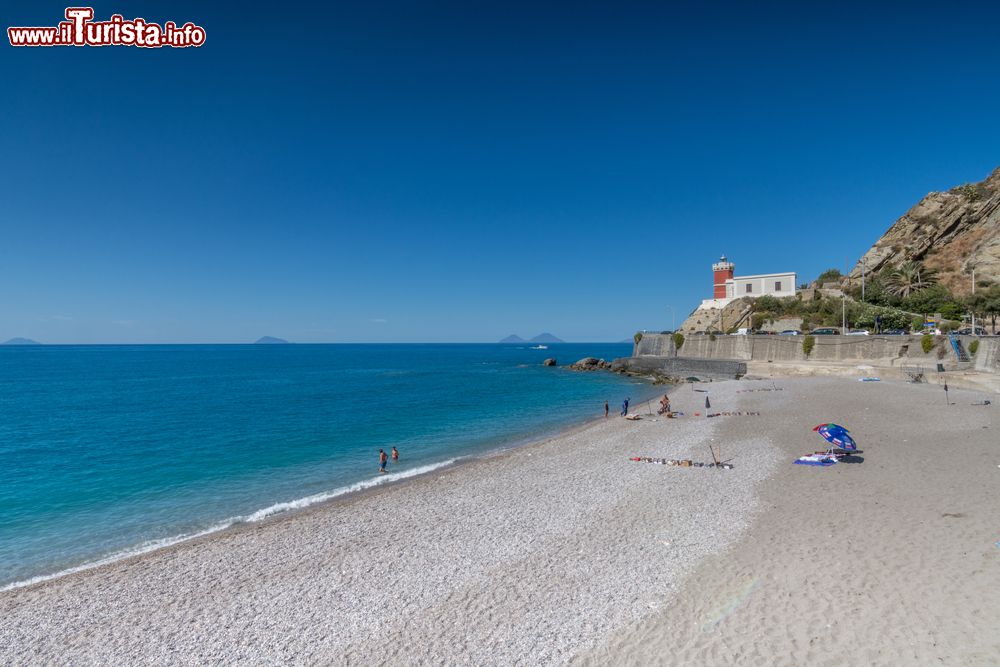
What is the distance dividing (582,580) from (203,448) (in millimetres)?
22882

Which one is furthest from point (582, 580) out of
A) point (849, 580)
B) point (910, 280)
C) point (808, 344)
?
point (910, 280)

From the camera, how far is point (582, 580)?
9094 millimetres

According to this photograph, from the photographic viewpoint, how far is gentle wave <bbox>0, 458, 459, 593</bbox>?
1105 centimetres

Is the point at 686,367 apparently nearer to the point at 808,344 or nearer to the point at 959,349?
the point at 808,344

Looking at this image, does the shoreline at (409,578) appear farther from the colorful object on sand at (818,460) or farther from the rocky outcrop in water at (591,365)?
the rocky outcrop in water at (591,365)

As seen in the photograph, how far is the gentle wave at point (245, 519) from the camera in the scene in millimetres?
11047

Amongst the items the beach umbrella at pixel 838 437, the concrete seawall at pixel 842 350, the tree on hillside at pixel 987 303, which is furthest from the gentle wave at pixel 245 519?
the tree on hillside at pixel 987 303

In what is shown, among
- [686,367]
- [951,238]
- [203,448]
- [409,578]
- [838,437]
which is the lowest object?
[203,448]

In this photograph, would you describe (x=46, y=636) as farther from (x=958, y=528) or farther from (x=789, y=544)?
(x=958, y=528)

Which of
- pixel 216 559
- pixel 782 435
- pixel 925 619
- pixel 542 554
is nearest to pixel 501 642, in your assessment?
pixel 542 554

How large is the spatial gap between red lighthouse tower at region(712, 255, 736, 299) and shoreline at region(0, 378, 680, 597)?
64.3 m

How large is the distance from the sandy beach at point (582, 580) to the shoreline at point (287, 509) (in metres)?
0.53

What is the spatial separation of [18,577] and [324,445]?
13.9 meters

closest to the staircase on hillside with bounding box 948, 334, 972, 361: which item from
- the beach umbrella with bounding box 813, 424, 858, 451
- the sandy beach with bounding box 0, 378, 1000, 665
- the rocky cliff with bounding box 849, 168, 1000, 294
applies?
the rocky cliff with bounding box 849, 168, 1000, 294
